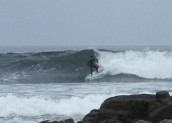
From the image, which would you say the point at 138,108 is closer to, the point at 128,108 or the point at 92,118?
the point at 128,108

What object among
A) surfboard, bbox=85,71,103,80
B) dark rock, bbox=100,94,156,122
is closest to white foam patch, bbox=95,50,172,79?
surfboard, bbox=85,71,103,80

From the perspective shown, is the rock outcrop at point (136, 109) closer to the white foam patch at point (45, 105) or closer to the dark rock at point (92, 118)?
the dark rock at point (92, 118)

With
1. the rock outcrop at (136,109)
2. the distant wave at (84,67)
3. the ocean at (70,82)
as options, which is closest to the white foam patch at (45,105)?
the ocean at (70,82)

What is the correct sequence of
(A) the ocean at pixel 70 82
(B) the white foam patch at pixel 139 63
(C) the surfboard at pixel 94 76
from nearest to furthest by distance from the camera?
(A) the ocean at pixel 70 82, (C) the surfboard at pixel 94 76, (B) the white foam patch at pixel 139 63

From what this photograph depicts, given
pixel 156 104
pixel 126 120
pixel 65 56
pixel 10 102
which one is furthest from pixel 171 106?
pixel 65 56

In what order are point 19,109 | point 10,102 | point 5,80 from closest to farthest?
point 19,109 < point 10,102 < point 5,80

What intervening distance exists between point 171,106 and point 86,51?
846 inches

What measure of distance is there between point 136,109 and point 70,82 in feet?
41.0

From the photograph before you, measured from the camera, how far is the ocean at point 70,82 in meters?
11.8

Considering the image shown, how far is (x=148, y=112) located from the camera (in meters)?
7.69

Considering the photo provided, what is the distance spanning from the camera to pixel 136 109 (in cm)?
782

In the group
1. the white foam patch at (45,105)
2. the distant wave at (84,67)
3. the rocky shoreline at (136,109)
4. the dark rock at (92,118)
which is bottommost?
the white foam patch at (45,105)

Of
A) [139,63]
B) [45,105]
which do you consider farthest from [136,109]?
[139,63]

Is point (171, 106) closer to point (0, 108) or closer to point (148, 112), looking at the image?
point (148, 112)
